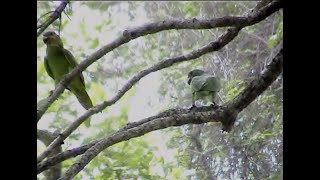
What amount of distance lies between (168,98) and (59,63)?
25.1 inches

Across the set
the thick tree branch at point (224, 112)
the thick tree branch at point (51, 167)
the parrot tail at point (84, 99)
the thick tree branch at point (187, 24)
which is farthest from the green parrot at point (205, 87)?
the parrot tail at point (84, 99)

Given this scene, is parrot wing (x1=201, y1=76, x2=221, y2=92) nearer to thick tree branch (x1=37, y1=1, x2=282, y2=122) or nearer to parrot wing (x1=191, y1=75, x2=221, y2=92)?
parrot wing (x1=191, y1=75, x2=221, y2=92)

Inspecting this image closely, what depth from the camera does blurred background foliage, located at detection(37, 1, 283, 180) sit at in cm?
131

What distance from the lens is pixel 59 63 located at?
2084mm

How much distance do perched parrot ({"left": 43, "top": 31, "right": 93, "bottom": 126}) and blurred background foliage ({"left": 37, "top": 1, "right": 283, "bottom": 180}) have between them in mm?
49

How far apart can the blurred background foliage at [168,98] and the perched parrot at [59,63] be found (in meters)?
0.05

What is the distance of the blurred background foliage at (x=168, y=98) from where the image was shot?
1.31 metres

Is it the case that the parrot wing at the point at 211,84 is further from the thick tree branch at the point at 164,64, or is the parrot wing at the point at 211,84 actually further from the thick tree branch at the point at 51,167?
the thick tree branch at the point at 51,167

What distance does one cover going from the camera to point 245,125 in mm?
1562

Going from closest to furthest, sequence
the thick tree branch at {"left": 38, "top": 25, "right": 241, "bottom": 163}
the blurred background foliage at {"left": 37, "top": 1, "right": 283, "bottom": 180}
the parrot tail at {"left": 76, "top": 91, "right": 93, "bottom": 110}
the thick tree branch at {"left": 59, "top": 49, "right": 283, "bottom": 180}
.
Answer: the thick tree branch at {"left": 59, "top": 49, "right": 283, "bottom": 180}, the blurred background foliage at {"left": 37, "top": 1, "right": 283, "bottom": 180}, the thick tree branch at {"left": 38, "top": 25, "right": 241, "bottom": 163}, the parrot tail at {"left": 76, "top": 91, "right": 93, "bottom": 110}

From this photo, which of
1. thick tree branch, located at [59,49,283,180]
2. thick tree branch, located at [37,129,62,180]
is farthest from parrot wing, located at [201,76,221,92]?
thick tree branch, located at [37,129,62,180]

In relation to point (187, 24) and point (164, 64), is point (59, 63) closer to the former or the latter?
point (164, 64)

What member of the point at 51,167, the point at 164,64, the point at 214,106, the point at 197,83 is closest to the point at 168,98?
the point at 164,64
